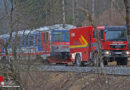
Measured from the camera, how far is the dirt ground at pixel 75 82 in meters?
12.1

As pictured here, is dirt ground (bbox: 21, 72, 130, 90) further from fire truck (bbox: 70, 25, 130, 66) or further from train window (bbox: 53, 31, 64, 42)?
train window (bbox: 53, 31, 64, 42)

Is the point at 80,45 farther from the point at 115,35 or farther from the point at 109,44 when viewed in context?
the point at 115,35

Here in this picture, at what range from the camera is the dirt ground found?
39.6 ft

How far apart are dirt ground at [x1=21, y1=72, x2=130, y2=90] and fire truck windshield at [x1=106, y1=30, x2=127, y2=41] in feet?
19.4

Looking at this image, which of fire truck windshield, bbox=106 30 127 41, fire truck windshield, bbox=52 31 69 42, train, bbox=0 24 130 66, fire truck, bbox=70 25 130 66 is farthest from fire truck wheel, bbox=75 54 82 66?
fire truck windshield, bbox=52 31 69 42

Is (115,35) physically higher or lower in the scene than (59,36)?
lower

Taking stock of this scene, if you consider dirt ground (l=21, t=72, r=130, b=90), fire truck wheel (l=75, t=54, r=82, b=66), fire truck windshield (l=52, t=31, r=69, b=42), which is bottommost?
dirt ground (l=21, t=72, r=130, b=90)

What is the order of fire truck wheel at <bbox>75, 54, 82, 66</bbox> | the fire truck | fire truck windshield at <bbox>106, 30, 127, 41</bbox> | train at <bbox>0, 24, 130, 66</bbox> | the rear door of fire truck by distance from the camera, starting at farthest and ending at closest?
fire truck wheel at <bbox>75, 54, 82, 66</bbox>, the rear door of fire truck, fire truck windshield at <bbox>106, 30, 127, 41</bbox>, the fire truck, train at <bbox>0, 24, 130, 66</bbox>

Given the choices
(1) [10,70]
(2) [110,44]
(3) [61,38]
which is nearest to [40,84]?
(1) [10,70]

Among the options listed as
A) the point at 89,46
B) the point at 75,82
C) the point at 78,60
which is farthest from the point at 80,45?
the point at 75,82

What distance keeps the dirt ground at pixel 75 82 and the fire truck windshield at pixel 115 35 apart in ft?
19.4

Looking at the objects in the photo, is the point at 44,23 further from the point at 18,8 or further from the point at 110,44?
the point at 110,44

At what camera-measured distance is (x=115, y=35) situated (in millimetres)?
21922

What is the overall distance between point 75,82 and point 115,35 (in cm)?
757
